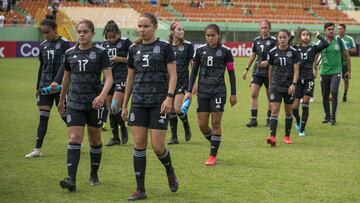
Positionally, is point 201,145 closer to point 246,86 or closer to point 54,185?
point 54,185

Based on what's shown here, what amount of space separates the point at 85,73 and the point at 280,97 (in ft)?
15.7

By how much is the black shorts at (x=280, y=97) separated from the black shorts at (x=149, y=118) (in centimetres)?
458

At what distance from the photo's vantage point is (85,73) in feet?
28.2

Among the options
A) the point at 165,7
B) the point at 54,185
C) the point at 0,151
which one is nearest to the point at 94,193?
the point at 54,185

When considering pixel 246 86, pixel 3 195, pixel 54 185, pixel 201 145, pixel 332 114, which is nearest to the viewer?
pixel 3 195

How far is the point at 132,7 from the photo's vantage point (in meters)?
50.9

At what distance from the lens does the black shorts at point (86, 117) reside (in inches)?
334

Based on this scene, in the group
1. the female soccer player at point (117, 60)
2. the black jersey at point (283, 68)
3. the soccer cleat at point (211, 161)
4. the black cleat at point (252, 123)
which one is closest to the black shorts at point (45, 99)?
the female soccer player at point (117, 60)

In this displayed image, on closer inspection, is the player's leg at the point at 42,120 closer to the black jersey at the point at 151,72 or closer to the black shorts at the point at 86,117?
the black shorts at the point at 86,117

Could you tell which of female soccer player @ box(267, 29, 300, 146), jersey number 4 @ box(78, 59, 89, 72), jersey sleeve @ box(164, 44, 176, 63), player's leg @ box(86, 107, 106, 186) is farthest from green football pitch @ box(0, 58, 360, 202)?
jersey sleeve @ box(164, 44, 176, 63)

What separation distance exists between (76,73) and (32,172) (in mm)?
1870

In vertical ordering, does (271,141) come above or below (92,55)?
below

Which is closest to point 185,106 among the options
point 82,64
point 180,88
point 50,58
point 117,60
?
point 82,64

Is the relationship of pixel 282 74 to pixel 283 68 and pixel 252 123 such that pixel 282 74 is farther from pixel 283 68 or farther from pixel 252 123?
pixel 252 123
